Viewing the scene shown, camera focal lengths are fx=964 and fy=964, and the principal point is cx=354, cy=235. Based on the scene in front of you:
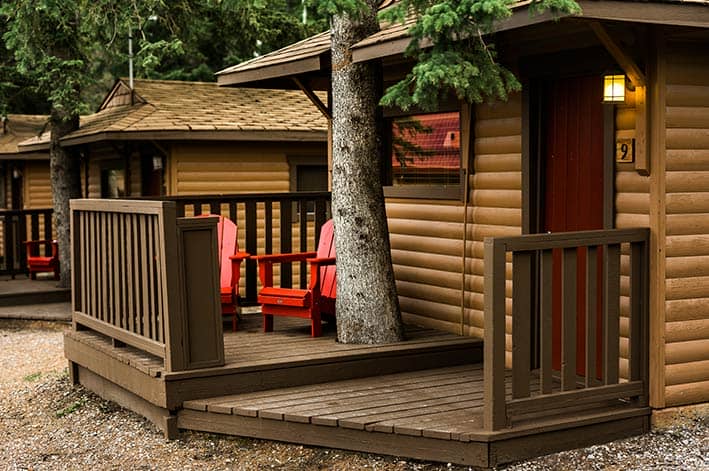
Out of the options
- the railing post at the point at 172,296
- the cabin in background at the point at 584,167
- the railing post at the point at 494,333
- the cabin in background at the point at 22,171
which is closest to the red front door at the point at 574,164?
the cabin in background at the point at 584,167

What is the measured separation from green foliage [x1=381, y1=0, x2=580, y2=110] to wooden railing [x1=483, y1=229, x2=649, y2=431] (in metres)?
0.90

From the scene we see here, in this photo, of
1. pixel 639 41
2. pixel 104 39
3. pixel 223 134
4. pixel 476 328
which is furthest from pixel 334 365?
pixel 104 39

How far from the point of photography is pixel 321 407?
239 inches

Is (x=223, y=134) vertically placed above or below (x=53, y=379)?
above

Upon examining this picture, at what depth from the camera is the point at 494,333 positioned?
17.3 feet

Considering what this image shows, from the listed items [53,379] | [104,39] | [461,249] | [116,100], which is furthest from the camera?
[116,100]

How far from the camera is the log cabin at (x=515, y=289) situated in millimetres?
5480

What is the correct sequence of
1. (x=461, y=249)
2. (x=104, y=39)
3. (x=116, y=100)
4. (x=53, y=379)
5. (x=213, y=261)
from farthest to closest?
(x=116, y=100), (x=104, y=39), (x=53, y=379), (x=461, y=249), (x=213, y=261)

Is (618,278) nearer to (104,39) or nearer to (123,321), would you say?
(123,321)

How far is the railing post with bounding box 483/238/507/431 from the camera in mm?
5250

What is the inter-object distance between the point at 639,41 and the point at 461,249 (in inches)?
101

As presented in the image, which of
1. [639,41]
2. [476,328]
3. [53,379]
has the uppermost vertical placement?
[639,41]

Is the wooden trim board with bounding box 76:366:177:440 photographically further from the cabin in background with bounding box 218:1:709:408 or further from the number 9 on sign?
the number 9 on sign

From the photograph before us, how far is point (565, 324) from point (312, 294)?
262cm
